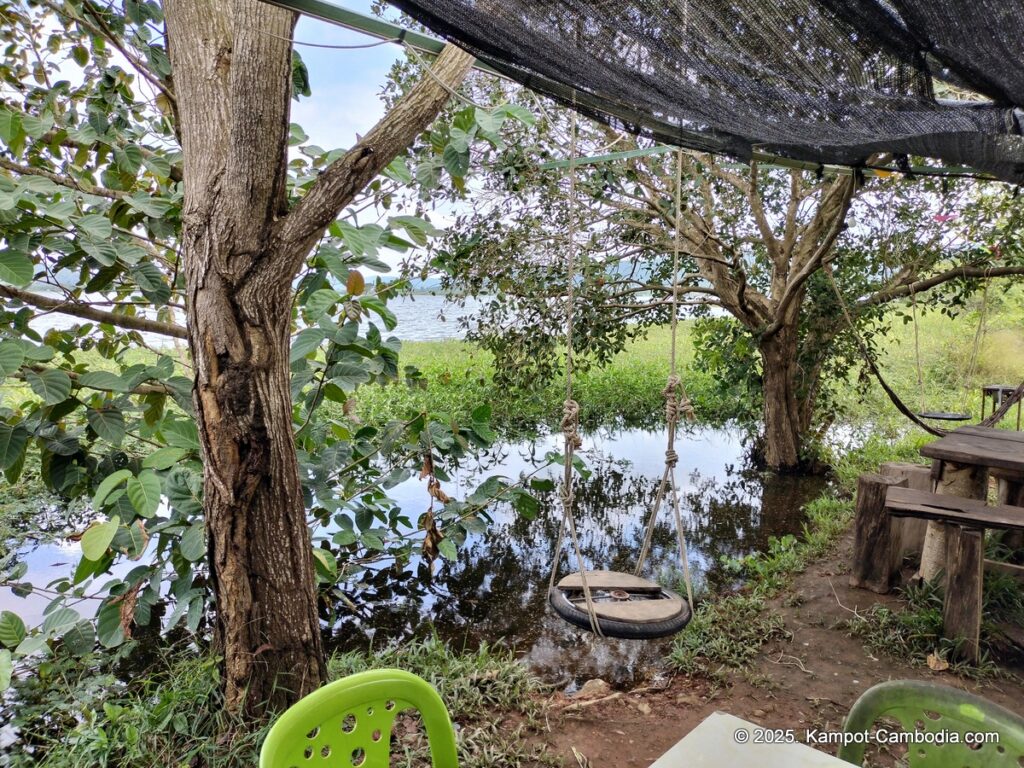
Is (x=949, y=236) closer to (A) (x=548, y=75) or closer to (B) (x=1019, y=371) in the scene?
(A) (x=548, y=75)

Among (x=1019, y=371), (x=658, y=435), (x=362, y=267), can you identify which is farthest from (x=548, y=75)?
(x=1019, y=371)

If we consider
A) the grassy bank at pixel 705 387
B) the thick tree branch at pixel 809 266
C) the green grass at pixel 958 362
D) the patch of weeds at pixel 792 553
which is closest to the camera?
the patch of weeds at pixel 792 553

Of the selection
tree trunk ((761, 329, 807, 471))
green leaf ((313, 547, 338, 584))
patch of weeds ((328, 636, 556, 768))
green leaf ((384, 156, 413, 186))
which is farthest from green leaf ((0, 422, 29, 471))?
tree trunk ((761, 329, 807, 471))

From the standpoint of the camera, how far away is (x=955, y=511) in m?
2.26

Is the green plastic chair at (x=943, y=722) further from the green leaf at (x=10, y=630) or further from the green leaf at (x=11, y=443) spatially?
the green leaf at (x=11, y=443)

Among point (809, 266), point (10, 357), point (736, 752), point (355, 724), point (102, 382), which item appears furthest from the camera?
point (809, 266)

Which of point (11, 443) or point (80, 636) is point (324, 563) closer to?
point (80, 636)

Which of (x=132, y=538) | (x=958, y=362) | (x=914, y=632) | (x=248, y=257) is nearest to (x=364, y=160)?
(x=248, y=257)

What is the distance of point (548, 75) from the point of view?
1.14m

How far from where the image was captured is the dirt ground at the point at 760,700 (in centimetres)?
198

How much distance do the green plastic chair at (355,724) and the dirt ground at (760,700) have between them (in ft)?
3.13

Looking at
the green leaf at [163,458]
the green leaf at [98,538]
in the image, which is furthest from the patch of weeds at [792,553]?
the green leaf at [98,538]

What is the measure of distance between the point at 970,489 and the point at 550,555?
2.04 m

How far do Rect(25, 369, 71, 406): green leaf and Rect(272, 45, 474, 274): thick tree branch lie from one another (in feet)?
2.30
